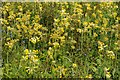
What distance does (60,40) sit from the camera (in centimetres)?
422

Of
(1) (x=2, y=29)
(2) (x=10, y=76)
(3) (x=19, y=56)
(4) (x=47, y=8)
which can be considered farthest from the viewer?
(4) (x=47, y=8)

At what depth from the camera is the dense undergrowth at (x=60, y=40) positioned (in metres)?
3.82

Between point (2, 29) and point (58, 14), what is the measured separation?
31.3 inches

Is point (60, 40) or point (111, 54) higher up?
point (60, 40)

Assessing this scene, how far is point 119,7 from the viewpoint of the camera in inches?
194

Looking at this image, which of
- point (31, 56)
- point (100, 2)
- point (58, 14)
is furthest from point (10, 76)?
point (100, 2)

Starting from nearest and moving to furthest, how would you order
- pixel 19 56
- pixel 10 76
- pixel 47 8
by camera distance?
pixel 10 76, pixel 19 56, pixel 47 8

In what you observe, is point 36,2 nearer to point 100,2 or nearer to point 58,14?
point 58,14

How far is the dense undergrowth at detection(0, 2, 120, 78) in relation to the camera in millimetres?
3818

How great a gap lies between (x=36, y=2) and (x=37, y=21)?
1.72 feet

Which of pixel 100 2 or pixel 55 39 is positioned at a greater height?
pixel 100 2

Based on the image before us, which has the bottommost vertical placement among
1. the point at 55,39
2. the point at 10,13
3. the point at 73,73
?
the point at 73,73

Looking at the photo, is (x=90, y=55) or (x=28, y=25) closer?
(x=90, y=55)

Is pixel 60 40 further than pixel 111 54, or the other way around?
pixel 60 40
